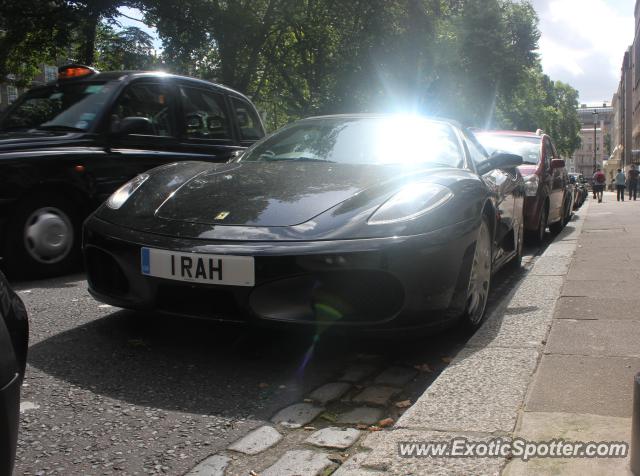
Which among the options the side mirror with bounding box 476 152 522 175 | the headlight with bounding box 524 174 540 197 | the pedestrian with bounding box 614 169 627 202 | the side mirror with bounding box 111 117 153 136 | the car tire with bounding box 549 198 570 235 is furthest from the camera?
the pedestrian with bounding box 614 169 627 202

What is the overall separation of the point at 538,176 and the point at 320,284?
5.96 metres

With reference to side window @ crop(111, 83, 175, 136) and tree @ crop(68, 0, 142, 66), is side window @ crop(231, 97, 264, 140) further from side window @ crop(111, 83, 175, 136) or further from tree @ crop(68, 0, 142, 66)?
tree @ crop(68, 0, 142, 66)

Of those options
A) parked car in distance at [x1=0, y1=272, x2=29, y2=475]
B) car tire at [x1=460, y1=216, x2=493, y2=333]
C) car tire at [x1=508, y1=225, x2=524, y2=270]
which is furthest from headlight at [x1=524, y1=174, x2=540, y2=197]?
parked car in distance at [x1=0, y1=272, x2=29, y2=475]

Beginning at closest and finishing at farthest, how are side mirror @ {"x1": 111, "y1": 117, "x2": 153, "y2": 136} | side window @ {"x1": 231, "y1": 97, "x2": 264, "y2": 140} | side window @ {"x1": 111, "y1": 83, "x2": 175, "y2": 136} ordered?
side mirror @ {"x1": 111, "y1": 117, "x2": 153, "y2": 136}
side window @ {"x1": 111, "y1": 83, "x2": 175, "y2": 136}
side window @ {"x1": 231, "y1": 97, "x2": 264, "y2": 140}

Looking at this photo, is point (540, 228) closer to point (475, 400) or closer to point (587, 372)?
point (587, 372)

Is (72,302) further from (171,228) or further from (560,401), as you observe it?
(560,401)

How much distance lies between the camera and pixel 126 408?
108 inches

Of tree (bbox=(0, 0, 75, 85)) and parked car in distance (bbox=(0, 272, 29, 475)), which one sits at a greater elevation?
tree (bbox=(0, 0, 75, 85))

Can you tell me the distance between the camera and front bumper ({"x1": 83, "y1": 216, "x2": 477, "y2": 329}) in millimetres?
3051

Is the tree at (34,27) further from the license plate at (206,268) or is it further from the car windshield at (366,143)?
the license plate at (206,268)

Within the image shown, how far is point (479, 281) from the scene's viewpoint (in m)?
4.03

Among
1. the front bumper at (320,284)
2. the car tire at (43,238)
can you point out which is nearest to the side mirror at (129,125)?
the car tire at (43,238)

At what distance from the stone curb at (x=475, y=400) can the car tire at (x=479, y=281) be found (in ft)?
0.27

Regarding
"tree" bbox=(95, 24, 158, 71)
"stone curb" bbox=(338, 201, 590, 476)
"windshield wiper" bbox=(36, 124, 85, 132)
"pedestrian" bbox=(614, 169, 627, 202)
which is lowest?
"pedestrian" bbox=(614, 169, 627, 202)
